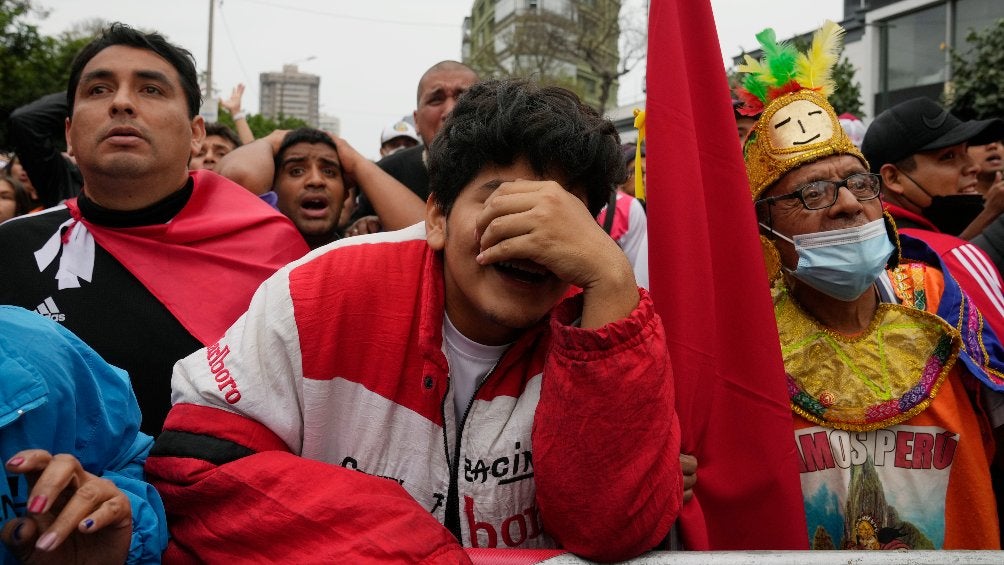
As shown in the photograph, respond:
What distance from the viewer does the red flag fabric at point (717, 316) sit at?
73.2 inches

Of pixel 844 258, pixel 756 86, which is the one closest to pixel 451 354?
pixel 844 258

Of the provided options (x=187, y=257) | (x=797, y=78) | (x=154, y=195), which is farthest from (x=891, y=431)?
(x=154, y=195)

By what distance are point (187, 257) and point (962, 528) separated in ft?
8.11

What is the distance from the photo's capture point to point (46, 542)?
110cm

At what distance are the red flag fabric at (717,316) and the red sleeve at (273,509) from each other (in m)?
0.77

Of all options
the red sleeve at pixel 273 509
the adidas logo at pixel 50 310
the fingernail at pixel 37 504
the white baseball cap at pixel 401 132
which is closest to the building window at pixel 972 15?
the white baseball cap at pixel 401 132

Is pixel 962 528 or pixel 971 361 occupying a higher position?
pixel 971 361

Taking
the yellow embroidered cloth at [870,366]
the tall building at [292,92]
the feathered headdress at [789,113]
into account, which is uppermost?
the tall building at [292,92]

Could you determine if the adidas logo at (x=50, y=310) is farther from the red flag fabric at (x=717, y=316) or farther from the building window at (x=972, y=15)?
the building window at (x=972, y=15)

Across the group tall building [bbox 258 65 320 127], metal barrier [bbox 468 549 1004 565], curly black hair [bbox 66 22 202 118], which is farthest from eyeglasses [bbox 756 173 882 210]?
tall building [bbox 258 65 320 127]

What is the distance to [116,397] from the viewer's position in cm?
145

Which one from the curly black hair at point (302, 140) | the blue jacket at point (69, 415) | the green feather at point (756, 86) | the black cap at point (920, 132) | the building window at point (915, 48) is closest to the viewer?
the blue jacket at point (69, 415)

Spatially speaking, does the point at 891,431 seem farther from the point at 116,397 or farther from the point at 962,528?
the point at 116,397

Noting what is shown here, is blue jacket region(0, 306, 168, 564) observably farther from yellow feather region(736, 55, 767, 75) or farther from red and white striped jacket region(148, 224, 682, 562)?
yellow feather region(736, 55, 767, 75)
